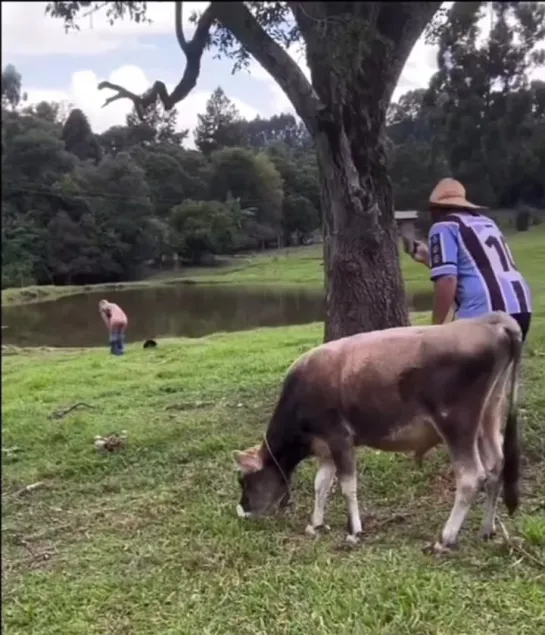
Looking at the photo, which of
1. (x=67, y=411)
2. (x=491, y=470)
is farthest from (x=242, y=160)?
(x=67, y=411)

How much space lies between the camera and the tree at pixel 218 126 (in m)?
1.90

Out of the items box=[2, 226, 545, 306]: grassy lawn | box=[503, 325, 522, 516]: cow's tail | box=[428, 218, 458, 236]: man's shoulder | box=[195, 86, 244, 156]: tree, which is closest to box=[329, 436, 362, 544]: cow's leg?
box=[503, 325, 522, 516]: cow's tail

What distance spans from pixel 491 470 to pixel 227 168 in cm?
173

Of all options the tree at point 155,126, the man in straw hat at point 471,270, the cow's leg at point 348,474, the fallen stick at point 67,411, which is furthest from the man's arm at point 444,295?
the fallen stick at point 67,411

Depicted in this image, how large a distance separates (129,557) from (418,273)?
5.76 ft

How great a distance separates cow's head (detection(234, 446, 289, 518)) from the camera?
376cm

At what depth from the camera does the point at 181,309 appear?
4.28 m

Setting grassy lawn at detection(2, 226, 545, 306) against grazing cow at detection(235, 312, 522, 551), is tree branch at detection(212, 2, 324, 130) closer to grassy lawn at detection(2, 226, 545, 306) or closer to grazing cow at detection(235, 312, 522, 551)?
grassy lawn at detection(2, 226, 545, 306)

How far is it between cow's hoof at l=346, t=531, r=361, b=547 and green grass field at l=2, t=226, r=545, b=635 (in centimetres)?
3

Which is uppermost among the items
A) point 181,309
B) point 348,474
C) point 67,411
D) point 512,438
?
point 181,309

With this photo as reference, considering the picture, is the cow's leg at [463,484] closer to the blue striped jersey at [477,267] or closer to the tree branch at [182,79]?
the blue striped jersey at [477,267]

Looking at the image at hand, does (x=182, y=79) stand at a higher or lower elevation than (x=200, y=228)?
higher

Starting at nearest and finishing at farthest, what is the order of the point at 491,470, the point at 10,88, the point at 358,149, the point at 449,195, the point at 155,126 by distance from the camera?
Answer: the point at 10,88, the point at 155,126, the point at 449,195, the point at 358,149, the point at 491,470

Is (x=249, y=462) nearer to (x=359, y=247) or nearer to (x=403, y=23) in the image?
(x=359, y=247)
